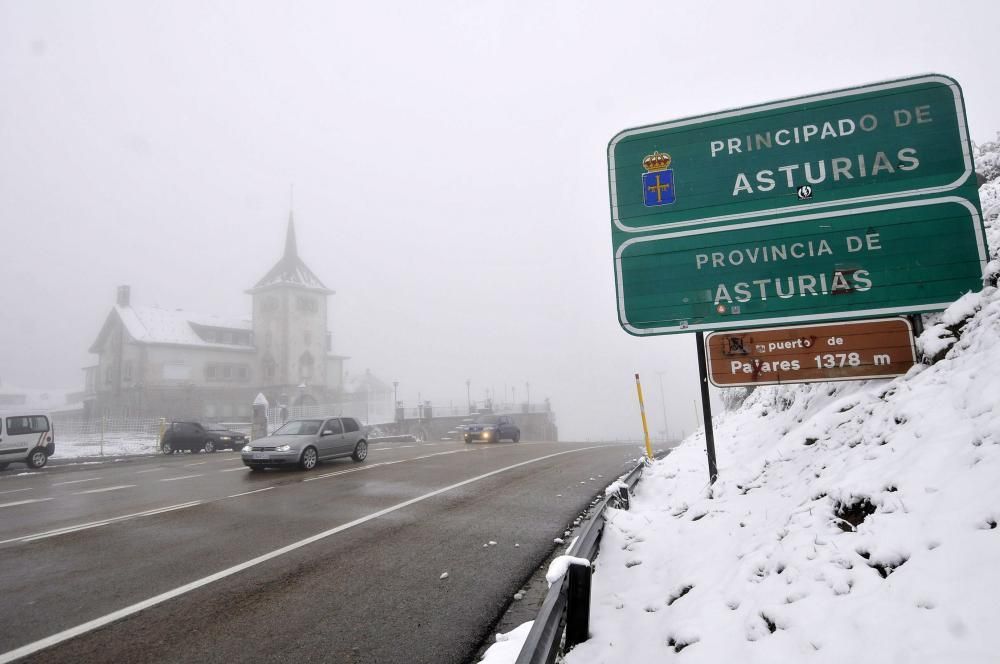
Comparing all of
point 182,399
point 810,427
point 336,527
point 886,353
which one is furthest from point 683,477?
point 182,399

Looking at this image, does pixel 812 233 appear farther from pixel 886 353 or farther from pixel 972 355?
pixel 972 355

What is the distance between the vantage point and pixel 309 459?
13.9 meters

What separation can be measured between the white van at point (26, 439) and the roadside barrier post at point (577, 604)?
72.5 feet

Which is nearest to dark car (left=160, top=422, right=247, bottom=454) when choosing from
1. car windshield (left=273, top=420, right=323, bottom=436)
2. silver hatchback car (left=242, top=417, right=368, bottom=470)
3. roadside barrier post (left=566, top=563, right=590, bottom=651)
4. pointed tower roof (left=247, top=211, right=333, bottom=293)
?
silver hatchback car (left=242, top=417, right=368, bottom=470)

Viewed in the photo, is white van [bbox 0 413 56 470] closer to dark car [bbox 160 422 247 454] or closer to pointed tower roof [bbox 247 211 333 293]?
dark car [bbox 160 422 247 454]

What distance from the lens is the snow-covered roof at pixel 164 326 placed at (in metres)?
51.8

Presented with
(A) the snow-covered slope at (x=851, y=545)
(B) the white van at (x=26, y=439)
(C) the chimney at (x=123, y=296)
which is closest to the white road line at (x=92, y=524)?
(A) the snow-covered slope at (x=851, y=545)

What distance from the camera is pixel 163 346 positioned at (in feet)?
170

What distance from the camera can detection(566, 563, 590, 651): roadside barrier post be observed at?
336cm

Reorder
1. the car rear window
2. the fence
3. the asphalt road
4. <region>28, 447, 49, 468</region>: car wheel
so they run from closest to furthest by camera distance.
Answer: the asphalt road → the car rear window → <region>28, 447, 49, 468</region>: car wheel → the fence

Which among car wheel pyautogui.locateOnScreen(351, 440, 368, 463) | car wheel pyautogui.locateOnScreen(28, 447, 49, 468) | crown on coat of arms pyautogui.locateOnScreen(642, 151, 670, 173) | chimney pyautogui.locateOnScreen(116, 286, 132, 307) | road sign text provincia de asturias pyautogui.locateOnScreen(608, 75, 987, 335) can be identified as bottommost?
car wheel pyautogui.locateOnScreen(351, 440, 368, 463)

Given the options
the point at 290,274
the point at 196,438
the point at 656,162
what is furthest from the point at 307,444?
the point at 290,274

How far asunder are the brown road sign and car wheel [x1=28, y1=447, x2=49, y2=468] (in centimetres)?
2306

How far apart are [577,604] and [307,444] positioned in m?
12.0
